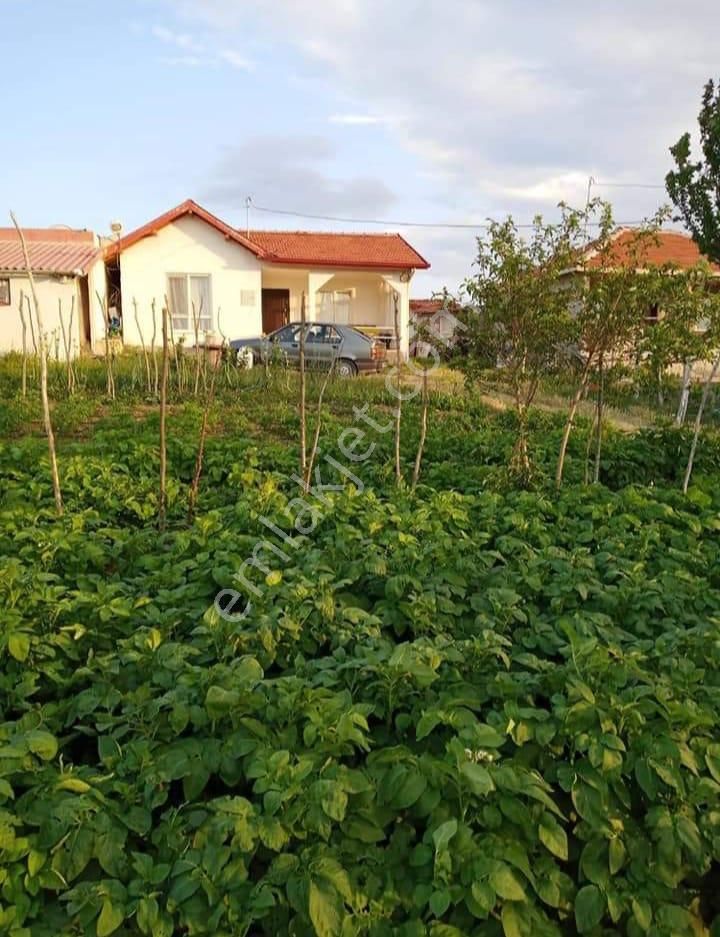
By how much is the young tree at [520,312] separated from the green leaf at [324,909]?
4.65 metres

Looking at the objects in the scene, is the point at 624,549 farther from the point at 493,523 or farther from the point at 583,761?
the point at 583,761

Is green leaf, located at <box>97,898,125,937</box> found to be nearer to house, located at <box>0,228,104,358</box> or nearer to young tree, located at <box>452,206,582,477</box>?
young tree, located at <box>452,206,582,477</box>

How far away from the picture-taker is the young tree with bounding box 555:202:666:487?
222 inches

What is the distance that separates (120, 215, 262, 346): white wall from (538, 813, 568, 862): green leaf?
17.9 metres

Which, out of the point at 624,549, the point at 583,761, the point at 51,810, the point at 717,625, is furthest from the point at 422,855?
the point at 624,549

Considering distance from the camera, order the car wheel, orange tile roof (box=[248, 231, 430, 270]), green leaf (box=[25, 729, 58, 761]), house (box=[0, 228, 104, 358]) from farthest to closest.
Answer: orange tile roof (box=[248, 231, 430, 270]) < house (box=[0, 228, 104, 358]) < the car wheel < green leaf (box=[25, 729, 58, 761])

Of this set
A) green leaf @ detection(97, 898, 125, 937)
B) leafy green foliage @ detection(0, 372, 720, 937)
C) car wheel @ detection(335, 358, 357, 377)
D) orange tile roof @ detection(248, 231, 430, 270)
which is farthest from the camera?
orange tile roof @ detection(248, 231, 430, 270)

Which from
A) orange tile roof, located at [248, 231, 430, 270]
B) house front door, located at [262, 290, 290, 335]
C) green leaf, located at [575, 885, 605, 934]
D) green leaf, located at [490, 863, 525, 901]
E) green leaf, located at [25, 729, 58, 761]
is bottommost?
green leaf, located at [575, 885, 605, 934]

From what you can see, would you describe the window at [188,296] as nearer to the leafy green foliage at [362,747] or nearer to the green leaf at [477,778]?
the leafy green foliage at [362,747]

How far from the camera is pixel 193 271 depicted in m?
18.8

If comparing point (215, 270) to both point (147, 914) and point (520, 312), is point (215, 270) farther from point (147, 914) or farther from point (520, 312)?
point (147, 914)

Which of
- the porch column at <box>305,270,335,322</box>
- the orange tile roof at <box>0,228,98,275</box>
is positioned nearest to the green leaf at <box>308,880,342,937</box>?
the orange tile roof at <box>0,228,98,275</box>

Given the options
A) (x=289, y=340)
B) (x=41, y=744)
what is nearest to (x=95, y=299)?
(x=289, y=340)

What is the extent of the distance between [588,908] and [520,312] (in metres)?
4.82
